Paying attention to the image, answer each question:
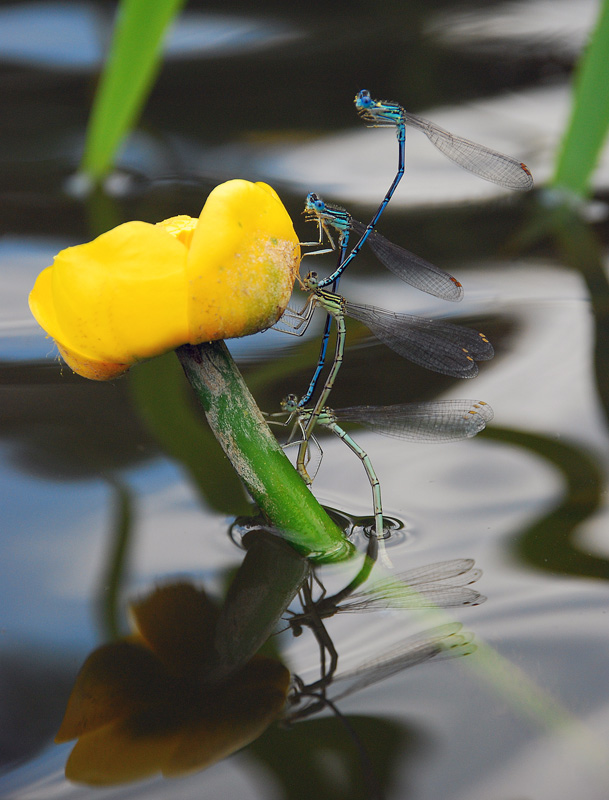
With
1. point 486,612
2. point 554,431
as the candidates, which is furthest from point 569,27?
point 486,612

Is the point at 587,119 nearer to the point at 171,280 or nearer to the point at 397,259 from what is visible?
→ the point at 397,259

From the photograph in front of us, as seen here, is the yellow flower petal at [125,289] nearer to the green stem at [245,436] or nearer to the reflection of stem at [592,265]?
the green stem at [245,436]

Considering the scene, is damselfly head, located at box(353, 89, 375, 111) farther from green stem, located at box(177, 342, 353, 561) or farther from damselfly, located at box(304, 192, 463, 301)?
green stem, located at box(177, 342, 353, 561)

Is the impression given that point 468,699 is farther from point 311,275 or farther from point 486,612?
point 311,275

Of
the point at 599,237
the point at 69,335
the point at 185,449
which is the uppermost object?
the point at 69,335

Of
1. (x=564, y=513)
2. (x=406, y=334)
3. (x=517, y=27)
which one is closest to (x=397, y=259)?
(x=406, y=334)

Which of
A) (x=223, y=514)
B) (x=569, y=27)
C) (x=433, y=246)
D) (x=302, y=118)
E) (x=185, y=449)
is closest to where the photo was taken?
(x=223, y=514)

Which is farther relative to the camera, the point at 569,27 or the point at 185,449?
the point at 569,27

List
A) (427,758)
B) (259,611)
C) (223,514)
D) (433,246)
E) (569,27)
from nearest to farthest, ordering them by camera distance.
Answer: (427,758) → (259,611) → (223,514) → (433,246) → (569,27)
